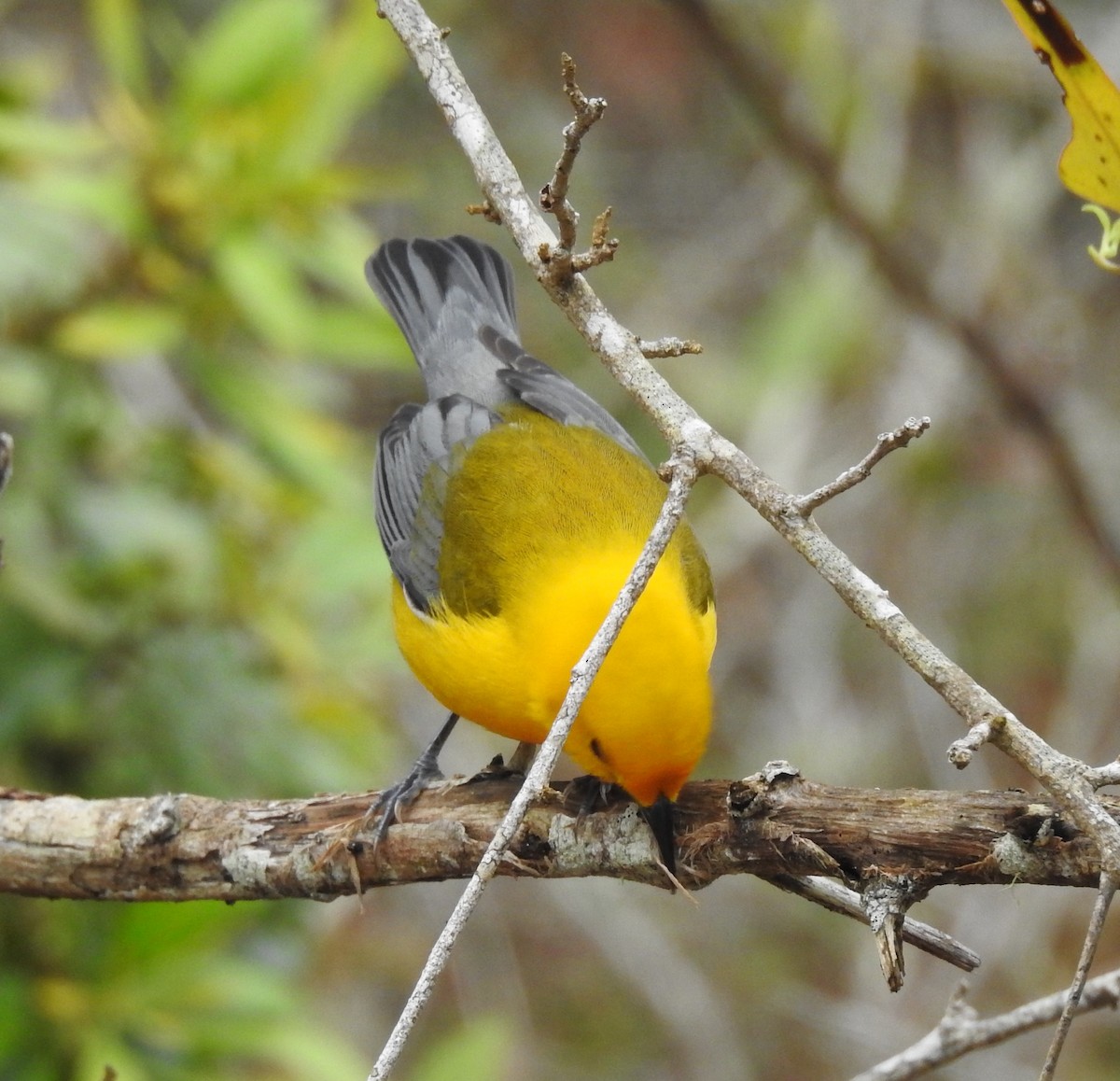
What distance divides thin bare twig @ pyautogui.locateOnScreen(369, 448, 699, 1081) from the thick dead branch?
1.95 ft

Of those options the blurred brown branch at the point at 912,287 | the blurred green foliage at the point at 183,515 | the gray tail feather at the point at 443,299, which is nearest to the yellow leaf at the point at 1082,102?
the blurred green foliage at the point at 183,515

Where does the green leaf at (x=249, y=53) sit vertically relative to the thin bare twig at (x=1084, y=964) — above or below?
above

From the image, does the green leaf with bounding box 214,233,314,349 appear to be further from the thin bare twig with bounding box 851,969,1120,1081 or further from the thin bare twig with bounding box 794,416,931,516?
the thin bare twig with bounding box 851,969,1120,1081

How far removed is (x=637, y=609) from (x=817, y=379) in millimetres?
4282

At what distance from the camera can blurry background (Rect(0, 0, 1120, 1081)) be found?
390 cm

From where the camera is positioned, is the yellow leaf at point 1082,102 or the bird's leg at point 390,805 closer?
the yellow leaf at point 1082,102

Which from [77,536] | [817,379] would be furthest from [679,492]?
[817,379]

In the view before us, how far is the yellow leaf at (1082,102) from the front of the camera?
1.76m

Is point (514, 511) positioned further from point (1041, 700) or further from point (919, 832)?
point (1041, 700)

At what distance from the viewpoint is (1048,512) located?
781 centimetres

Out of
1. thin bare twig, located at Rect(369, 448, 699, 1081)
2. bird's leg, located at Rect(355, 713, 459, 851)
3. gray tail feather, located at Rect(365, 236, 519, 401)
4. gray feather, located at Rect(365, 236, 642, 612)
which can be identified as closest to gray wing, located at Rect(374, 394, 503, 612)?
gray feather, located at Rect(365, 236, 642, 612)

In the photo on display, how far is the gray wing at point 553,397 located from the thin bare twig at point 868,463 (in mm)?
1927

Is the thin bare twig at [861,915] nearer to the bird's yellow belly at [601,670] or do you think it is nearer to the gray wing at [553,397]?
the bird's yellow belly at [601,670]

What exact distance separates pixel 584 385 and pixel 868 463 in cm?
558
